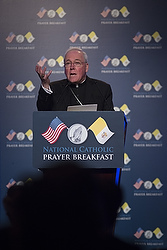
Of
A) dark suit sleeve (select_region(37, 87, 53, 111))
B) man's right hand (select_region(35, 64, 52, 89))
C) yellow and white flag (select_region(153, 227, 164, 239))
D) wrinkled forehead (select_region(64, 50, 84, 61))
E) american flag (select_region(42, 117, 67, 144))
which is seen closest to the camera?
american flag (select_region(42, 117, 67, 144))

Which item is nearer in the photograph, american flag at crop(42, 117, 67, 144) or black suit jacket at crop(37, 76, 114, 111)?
american flag at crop(42, 117, 67, 144)

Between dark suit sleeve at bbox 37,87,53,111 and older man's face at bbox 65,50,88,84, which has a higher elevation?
older man's face at bbox 65,50,88,84

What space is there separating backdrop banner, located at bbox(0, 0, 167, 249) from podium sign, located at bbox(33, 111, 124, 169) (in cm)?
208

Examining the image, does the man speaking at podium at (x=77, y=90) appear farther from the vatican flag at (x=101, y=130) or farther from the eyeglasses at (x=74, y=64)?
the vatican flag at (x=101, y=130)

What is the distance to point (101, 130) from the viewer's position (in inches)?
100.0

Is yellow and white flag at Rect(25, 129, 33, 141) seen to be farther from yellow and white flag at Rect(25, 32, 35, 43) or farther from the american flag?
the american flag

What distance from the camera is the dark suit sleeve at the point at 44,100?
3140 millimetres

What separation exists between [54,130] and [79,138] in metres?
0.18

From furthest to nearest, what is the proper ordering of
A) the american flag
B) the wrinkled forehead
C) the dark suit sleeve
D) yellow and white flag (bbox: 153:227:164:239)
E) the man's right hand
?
yellow and white flag (bbox: 153:227:164:239) → the wrinkled forehead → the dark suit sleeve → the man's right hand → the american flag

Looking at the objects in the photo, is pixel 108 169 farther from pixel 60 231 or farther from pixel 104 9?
pixel 104 9

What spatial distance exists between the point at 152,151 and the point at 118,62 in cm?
119

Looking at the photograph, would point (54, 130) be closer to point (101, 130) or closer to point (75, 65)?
point (101, 130)

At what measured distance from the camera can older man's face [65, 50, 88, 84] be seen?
3.49m

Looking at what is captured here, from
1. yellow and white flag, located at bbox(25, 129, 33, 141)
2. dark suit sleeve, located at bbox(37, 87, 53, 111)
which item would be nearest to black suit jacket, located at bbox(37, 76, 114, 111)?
dark suit sleeve, located at bbox(37, 87, 53, 111)
